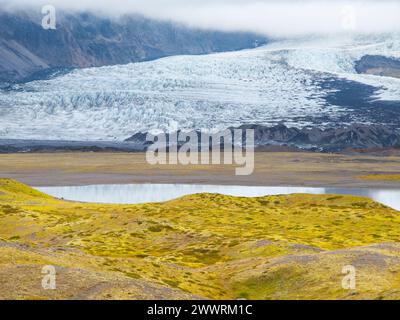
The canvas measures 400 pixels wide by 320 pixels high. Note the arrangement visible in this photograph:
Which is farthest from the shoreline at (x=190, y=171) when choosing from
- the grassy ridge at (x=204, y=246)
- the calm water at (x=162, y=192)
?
the grassy ridge at (x=204, y=246)

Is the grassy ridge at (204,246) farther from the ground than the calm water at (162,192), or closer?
farther from the ground

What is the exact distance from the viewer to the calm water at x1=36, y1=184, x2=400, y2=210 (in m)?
104

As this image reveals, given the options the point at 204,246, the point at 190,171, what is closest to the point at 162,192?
the point at 190,171

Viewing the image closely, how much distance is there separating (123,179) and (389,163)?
74.5 metres

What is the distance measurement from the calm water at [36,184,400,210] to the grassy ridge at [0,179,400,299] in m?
13.9

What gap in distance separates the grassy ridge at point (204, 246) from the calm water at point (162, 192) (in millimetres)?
13930

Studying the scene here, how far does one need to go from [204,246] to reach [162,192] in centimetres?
5710

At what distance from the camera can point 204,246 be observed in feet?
187

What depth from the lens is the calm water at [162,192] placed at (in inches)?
4107

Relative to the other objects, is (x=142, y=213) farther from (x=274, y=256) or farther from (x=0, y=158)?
(x=0, y=158)

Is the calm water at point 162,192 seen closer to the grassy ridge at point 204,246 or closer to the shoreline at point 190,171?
the shoreline at point 190,171

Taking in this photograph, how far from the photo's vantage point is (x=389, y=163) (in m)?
179

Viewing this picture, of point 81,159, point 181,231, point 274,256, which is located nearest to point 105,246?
point 181,231

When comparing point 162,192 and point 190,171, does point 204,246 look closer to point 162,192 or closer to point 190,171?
point 162,192
